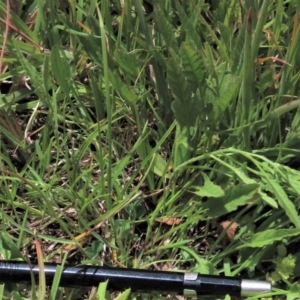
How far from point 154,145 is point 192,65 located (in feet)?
0.81

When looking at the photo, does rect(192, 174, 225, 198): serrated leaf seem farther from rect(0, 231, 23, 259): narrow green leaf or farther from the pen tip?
rect(0, 231, 23, 259): narrow green leaf

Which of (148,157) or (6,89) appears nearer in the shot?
(148,157)

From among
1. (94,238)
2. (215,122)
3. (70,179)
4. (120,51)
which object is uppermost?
(120,51)

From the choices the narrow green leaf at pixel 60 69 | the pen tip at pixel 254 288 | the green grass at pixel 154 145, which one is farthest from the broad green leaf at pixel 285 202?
the narrow green leaf at pixel 60 69

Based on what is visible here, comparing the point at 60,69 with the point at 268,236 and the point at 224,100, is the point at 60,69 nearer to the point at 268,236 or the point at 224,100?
the point at 224,100

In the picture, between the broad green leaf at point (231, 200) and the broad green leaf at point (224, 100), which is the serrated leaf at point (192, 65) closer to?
the broad green leaf at point (224, 100)

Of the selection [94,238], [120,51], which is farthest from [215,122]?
[94,238]

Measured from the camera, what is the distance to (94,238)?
111 cm

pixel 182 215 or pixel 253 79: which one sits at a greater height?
pixel 253 79

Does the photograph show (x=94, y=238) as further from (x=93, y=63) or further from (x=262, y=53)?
(x=262, y=53)

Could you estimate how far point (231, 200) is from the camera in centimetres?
102

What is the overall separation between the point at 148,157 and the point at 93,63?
0.23 m

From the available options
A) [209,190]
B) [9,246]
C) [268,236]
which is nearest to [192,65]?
[209,190]

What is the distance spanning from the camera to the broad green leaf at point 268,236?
101 centimetres
